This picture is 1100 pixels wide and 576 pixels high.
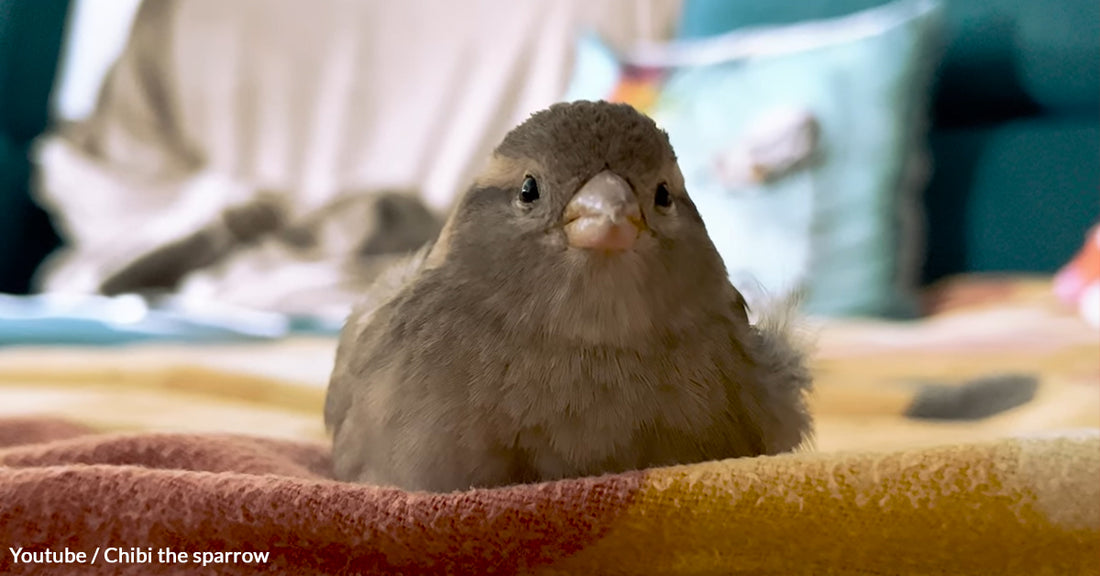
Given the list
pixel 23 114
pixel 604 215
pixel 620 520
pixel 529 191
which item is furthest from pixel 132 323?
pixel 23 114

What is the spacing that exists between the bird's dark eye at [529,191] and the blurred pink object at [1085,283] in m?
1.50

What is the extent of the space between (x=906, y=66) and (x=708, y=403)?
1830 mm

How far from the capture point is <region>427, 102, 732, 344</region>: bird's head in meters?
0.78

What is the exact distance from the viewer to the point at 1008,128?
8.76 ft

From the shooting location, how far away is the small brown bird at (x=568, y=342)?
743 mm

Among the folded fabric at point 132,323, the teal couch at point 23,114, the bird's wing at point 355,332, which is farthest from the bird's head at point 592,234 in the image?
the teal couch at point 23,114

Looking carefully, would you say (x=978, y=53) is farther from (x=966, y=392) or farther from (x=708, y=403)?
(x=708, y=403)

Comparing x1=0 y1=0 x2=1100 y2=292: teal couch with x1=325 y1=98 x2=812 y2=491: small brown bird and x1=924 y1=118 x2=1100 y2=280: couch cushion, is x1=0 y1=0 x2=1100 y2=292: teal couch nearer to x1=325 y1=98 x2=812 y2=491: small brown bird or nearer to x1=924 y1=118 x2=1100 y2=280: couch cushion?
x1=924 y1=118 x2=1100 y2=280: couch cushion

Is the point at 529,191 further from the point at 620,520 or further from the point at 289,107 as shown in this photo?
the point at 289,107

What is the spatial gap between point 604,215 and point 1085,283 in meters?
1.73

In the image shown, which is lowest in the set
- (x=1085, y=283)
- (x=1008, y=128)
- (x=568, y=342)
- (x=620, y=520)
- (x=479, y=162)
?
(x=620, y=520)

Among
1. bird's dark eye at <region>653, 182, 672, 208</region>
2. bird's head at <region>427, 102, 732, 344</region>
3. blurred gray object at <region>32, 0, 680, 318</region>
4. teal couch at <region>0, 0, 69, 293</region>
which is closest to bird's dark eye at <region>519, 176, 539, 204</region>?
bird's head at <region>427, 102, 732, 344</region>

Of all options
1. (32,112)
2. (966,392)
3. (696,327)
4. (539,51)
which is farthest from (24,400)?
(32,112)

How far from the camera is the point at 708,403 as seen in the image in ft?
2.54
